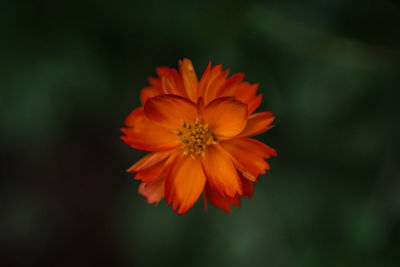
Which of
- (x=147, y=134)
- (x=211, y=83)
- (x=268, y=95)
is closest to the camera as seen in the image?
(x=211, y=83)

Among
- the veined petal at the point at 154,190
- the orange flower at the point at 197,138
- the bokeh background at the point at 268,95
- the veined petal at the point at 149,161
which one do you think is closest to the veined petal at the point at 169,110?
the orange flower at the point at 197,138

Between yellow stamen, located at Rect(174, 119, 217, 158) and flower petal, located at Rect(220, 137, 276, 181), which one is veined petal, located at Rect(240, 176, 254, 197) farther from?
yellow stamen, located at Rect(174, 119, 217, 158)

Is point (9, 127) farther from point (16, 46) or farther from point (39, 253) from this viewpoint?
point (39, 253)

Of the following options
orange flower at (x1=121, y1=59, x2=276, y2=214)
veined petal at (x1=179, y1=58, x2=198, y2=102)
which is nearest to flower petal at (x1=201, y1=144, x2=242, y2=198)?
orange flower at (x1=121, y1=59, x2=276, y2=214)

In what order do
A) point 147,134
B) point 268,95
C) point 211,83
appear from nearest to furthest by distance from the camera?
point 211,83 < point 147,134 < point 268,95

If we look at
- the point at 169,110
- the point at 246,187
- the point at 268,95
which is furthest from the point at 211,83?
the point at 268,95

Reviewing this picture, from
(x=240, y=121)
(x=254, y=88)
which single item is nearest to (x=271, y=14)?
(x=254, y=88)

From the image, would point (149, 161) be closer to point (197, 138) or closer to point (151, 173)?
point (151, 173)

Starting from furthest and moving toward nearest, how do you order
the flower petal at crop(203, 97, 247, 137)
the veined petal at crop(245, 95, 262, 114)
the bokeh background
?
the bokeh background → the veined petal at crop(245, 95, 262, 114) → the flower petal at crop(203, 97, 247, 137)
